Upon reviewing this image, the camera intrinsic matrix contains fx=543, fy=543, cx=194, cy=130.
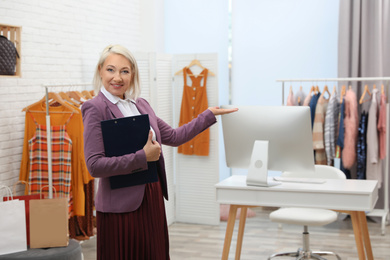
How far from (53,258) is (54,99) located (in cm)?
142

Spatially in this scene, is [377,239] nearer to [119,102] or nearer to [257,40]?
[257,40]

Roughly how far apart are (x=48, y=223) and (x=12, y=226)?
22 centimetres

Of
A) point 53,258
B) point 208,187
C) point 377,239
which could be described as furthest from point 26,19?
point 377,239

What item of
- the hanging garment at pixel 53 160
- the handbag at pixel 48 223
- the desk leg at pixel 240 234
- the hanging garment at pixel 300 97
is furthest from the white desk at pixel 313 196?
the hanging garment at pixel 300 97

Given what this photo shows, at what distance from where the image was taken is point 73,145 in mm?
4223

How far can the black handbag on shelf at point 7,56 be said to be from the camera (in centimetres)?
336

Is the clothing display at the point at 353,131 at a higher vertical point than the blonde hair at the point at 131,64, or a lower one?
lower

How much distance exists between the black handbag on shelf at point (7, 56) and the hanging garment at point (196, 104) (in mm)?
2053

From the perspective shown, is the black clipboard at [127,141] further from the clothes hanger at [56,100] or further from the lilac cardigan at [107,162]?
the clothes hanger at [56,100]

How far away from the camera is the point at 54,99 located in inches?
167

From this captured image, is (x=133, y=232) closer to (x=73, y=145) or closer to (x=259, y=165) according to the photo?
(x=259, y=165)

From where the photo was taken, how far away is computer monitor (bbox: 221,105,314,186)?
3.25m

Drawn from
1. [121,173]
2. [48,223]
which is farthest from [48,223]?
[121,173]

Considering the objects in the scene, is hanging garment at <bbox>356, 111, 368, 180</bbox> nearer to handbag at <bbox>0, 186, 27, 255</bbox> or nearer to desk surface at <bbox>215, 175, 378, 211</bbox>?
desk surface at <bbox>215, 175, 378, 211</bbox>
